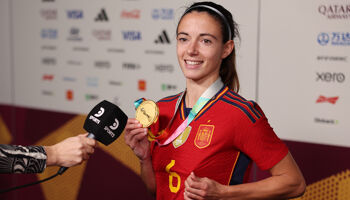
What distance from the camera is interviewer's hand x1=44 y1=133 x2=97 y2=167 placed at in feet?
4.92

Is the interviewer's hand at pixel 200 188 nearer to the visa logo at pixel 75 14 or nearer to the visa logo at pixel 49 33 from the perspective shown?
the visa logo at pixel 75 14

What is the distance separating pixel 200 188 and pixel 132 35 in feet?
5.68

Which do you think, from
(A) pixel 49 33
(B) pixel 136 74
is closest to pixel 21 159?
(B) pixel 136 74

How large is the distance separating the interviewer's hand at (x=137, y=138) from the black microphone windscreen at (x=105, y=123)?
4 centimetres

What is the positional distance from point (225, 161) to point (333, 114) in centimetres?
95

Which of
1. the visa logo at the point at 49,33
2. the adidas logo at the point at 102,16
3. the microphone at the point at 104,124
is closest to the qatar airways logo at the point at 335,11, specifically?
the microphone at the point at 104,124

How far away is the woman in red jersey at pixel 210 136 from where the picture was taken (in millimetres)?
1447

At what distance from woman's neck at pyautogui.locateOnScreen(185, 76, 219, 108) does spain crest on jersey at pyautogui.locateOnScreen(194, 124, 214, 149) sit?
0.15 metres

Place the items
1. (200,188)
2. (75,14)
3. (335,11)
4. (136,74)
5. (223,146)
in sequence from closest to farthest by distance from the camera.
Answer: (200,188) → (223,146) → (335,11) → (136,74) → (75,14)

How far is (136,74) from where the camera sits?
288cm

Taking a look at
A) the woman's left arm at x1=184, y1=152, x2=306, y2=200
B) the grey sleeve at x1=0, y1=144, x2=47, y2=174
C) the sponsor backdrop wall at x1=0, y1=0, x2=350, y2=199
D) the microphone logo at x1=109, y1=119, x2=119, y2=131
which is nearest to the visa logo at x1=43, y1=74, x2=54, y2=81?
the sponsor backdrop wall at x1=0, y1=0, x2=350, y2=199

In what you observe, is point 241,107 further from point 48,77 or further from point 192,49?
point 48,77

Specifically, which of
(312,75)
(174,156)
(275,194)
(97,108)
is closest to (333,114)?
(312,75)

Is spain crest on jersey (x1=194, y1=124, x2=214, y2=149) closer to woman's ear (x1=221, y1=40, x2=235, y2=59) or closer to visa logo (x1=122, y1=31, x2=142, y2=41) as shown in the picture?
woman's ear (x1=221, y1=40, x2=235, y2=59)
